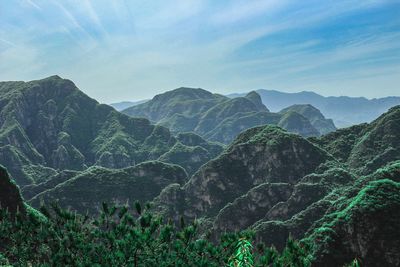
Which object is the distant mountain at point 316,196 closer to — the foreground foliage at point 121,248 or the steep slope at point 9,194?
the foreground foliage at point 121,248

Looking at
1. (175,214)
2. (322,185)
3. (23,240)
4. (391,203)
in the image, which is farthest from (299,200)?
(23,240)

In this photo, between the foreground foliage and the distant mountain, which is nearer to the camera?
the foreground foliage

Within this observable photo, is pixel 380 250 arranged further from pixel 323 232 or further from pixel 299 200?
pixel 299 200

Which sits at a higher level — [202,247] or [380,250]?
[202,247]

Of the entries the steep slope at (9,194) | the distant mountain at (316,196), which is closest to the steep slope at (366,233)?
the distant mountain at (316,196)

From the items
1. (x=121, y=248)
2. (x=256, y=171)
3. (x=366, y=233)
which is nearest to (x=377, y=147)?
(x=256, y=171)

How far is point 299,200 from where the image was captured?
5669 inches

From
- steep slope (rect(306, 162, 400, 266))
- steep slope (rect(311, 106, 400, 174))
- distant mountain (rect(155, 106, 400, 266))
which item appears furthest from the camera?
steep slope (rect(311, 106, 400, 174))

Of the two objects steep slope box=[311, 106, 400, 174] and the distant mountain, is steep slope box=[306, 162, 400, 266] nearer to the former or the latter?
the distant mountain

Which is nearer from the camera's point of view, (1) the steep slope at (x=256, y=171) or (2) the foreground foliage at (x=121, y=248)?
(2) the foreground foliage at (x=121, y=248)

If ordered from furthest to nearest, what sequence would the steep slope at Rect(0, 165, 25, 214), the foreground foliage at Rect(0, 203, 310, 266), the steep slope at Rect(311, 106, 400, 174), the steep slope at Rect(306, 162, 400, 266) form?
1. the steep slope at Rect(311, 106, 400, 174)
2. the steep slope at Rect(0, 165, 25, 214)
3. the steep slope at Rect(306, 162, 400, 266)
4. the foreground foliage at Rect(0, 203, 310, 266)

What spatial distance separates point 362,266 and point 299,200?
2392 inches

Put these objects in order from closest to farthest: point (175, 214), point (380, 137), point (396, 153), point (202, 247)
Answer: point (202, 247)
point (396, 153)
point (380, 137)
point (175, 214)

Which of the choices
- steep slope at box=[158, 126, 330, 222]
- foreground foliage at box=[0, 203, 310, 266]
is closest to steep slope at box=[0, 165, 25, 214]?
foreground foliage at box=[0, 203, 310, 266]
